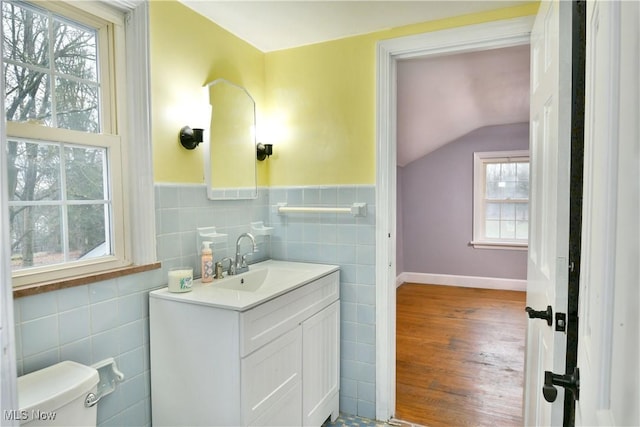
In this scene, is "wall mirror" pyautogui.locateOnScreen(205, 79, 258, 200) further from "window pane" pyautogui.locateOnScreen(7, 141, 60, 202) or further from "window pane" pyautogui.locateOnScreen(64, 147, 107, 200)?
"window pane" pyautogui.locateOnScreen(7, 141, 60, 202)

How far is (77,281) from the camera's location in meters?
1.44

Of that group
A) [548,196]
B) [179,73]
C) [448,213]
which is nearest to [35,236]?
[179,73]

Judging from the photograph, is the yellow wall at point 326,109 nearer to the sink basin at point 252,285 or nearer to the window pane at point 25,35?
the sink basin at point 252,285

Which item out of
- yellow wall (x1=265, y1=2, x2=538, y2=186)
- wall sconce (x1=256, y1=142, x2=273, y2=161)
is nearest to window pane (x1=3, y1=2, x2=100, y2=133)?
wall sconce (x1=256, y1=142, x2=273, y2=161)

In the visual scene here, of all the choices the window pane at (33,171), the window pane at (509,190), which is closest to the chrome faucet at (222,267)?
the window pane at (33,171)

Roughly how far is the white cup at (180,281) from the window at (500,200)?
444cm

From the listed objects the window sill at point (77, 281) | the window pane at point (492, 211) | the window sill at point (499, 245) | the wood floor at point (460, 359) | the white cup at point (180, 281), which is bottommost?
the wood floor at point (460, 359)

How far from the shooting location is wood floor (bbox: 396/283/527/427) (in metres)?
2.34

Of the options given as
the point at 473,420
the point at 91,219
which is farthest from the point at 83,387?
the point at 473,420

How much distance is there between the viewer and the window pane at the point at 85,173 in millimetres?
1512

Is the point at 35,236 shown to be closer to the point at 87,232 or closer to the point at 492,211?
the point at 87,232

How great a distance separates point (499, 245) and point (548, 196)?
4309 millimetres

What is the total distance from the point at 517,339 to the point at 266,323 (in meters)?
2.75

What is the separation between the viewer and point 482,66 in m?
3.01
